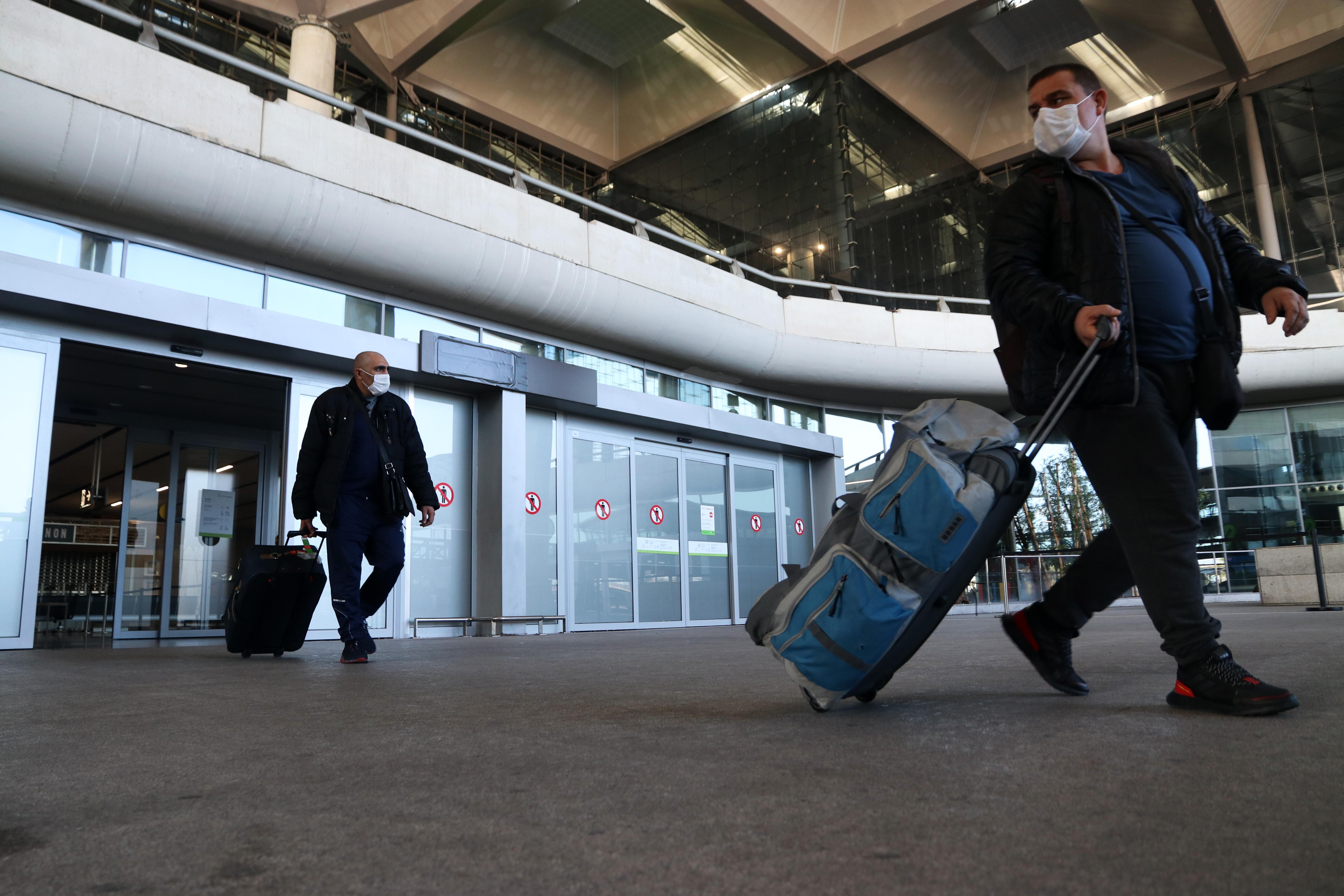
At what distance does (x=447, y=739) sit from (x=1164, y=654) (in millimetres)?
3704

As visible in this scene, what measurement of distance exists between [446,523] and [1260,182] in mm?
22235

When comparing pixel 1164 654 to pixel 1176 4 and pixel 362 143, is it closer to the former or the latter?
pixel 362 143

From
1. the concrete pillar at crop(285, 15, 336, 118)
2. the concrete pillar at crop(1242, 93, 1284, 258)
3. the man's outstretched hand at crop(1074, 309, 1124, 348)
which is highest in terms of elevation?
the concrete pillar at crop(1242, 93, 1284, 258)

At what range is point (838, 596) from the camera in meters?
2.35

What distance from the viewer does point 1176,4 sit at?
67.1ft

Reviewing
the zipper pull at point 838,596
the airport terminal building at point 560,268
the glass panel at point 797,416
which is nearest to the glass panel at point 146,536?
the airport terminal building at point 560,268

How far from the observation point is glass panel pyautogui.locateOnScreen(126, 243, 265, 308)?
9.12 metres

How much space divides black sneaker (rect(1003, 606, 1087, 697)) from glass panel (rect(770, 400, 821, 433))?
13.8m

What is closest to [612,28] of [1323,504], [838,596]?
[1323,504]

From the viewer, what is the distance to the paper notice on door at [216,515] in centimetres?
1212

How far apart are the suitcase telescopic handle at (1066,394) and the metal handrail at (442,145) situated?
5240 mm

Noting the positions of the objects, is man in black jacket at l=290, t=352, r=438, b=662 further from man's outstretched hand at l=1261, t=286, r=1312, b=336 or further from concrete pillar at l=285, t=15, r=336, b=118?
concrete pillar at l=285, t=15, r=336, b=118

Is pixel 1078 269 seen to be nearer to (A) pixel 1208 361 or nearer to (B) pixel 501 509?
(A) pixel 1208 361

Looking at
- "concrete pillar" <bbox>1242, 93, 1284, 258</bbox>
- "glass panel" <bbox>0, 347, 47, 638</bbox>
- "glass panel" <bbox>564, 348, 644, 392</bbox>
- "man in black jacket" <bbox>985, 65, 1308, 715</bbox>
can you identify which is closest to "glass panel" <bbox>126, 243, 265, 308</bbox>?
"glass panel" <bbox>0, 347, 47, 638</bbox>
